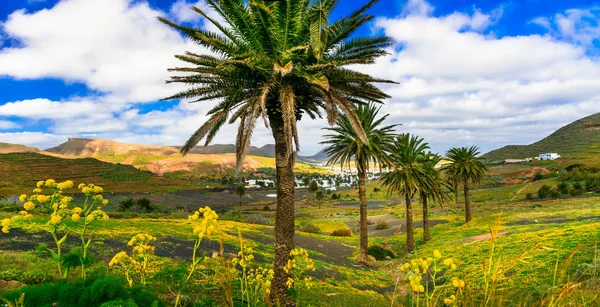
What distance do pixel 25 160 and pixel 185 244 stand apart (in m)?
158

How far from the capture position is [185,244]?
750 inches

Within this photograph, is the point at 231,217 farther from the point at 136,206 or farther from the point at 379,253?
the point at 379,253

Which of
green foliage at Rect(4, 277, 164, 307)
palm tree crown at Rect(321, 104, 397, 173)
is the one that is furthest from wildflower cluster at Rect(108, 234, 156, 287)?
palm tree crown at Rect(321, 104, 397, 173)

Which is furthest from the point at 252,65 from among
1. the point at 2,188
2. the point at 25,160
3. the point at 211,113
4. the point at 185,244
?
the point at 25,160

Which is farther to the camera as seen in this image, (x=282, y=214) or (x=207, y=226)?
(x=282, y=214)

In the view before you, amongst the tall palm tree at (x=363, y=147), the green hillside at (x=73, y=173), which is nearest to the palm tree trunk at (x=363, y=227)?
the tall palm tree at (x=363, y=147)

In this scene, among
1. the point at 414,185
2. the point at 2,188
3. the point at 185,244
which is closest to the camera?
the point at 185,244

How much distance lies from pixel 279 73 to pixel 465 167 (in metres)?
39.0

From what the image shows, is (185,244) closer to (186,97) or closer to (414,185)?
(186,97)

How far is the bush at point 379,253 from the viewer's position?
29.8 m

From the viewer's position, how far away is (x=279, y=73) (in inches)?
437

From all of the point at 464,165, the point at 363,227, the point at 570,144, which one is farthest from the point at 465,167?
the point at 570,144

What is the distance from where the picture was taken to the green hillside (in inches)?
4414

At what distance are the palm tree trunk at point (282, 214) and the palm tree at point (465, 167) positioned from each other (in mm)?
37070
